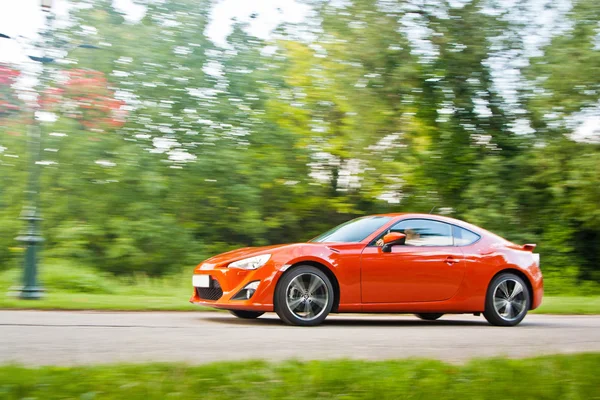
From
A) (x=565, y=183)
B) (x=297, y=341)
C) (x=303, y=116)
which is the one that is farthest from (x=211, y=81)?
(x=297, y=341)

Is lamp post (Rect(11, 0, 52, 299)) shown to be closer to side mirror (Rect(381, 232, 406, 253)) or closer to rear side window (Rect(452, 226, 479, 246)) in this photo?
side mirror (Rect(381, 232, 406, 253))

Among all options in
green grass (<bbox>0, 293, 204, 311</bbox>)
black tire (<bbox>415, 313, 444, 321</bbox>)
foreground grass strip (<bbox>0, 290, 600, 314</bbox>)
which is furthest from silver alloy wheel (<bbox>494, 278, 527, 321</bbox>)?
green grass (<bbox>0, 293, 204, 311</bbox>)

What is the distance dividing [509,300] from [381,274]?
6.58ft

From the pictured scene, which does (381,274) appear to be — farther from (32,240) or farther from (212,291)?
(32,240)

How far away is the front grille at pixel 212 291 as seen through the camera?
9.88m

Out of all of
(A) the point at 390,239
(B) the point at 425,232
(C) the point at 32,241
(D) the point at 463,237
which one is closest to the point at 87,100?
(C) the point at 32,241

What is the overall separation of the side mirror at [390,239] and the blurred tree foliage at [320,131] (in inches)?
500

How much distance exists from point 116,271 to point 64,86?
5318 millimetres

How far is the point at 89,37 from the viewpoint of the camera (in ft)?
76.2

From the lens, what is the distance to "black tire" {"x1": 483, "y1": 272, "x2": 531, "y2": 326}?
35.6ft

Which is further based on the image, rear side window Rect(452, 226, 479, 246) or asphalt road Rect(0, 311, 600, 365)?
rear side window Rect(452, 226, 479, 246)

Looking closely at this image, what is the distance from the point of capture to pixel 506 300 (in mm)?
10984

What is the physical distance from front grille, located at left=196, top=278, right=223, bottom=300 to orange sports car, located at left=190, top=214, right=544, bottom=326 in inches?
0.5

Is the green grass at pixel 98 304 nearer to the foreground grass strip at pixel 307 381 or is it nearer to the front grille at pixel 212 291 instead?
the front grille at pixel 212 291
